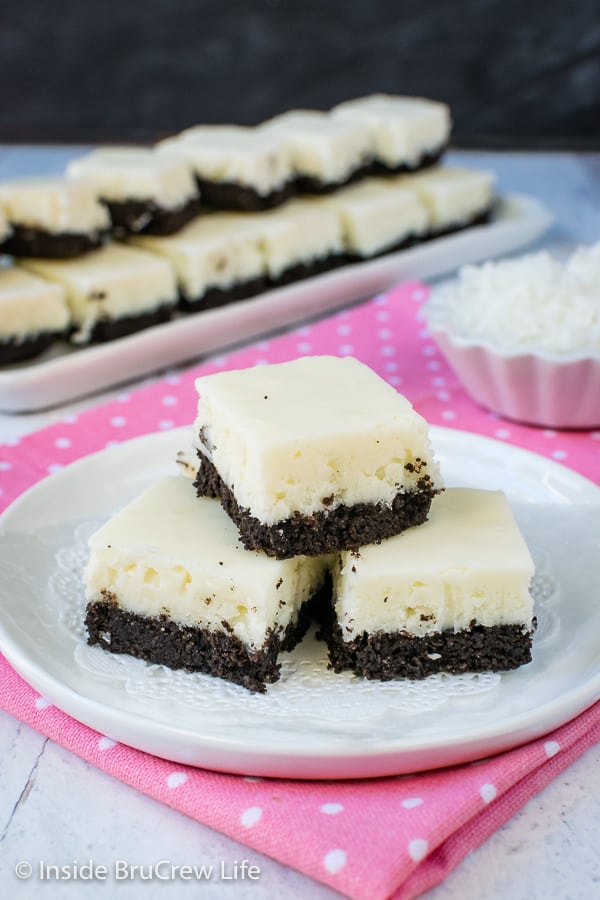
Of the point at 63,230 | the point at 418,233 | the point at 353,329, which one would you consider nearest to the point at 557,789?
the point at 353,329

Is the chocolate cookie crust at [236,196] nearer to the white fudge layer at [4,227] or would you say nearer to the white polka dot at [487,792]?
the white fudge layer at [4,227]

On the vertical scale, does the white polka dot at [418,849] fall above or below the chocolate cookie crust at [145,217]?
below

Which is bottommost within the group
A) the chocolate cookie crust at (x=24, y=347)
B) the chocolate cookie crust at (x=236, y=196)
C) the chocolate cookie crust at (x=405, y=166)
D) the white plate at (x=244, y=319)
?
the white plate at (x=244, y=319)

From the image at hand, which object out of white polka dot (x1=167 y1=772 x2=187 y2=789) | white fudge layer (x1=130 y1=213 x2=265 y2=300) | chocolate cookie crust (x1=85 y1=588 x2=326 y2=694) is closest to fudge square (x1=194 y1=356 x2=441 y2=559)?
chocolate cookie crust (x1=85 y1=588 x2=326 y2=694)

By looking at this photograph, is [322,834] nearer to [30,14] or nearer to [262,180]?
[262,180]

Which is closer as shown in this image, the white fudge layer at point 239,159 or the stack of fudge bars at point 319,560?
the stack of fudge bars at point 319,560

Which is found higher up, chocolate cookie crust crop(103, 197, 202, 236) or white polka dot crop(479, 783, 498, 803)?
chocolate cookie crust crop(103, 197, 202, 236)

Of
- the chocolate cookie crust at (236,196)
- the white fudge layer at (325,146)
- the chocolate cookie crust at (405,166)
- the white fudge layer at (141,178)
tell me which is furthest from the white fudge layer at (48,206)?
the chocolate cookie crust at (405,166)

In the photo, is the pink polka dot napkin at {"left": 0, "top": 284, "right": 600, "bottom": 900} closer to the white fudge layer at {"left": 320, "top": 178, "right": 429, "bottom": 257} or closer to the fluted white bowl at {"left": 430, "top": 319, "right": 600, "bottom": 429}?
the fluted white bowl at {"left": 430, "top": 319, "right": 600, "bottom": 429}
